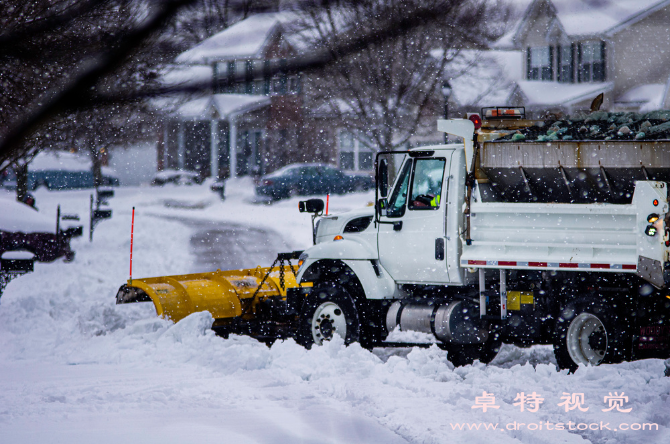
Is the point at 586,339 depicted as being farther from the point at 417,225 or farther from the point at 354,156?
the point at 354,156

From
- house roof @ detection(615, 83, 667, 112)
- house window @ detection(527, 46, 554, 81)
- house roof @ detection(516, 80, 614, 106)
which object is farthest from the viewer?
house roof @ detection(516, 80, 614, 106)

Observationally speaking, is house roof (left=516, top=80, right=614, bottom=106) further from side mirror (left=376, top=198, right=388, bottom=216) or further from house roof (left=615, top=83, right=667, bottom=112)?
side mirror (left=376, top=198, right=388, bottom=216)

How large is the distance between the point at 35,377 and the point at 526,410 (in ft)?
14.8

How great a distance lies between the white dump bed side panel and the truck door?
1.37 feet

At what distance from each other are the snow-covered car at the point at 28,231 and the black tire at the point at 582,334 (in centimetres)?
1085

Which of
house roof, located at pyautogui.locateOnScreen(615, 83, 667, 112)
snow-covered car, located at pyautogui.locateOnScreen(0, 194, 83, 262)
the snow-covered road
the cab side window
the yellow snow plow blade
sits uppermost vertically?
house roof, located at pyautogui.locateOnScreen(615, 83, 667, 112)

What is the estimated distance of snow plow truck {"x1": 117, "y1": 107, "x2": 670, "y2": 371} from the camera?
7348 mm

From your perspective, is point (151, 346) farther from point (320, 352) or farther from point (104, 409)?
point (104, 409)

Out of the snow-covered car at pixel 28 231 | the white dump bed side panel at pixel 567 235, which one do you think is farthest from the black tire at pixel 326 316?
the snow-covered car at pixel 28 231

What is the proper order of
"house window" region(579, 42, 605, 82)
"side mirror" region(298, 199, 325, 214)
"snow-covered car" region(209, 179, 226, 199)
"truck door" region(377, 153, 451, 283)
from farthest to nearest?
1. "snow-covered car" region(209, 179, 226, 199)
2. "side mirror" region(298, 199, 325, 214)
3. "truck door" region(377, 153, 451, 283)
4. "house window" region(579, 42, 605, 82)

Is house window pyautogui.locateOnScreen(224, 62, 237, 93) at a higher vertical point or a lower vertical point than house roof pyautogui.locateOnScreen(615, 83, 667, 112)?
lower

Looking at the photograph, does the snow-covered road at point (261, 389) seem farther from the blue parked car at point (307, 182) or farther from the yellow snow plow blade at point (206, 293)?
the blue parked car at point (307, 182)

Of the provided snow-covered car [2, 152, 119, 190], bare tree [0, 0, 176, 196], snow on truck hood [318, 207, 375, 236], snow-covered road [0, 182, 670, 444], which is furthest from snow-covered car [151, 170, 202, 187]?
bare tree [0, 0, 176, 196]

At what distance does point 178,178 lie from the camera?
42.8 meters
